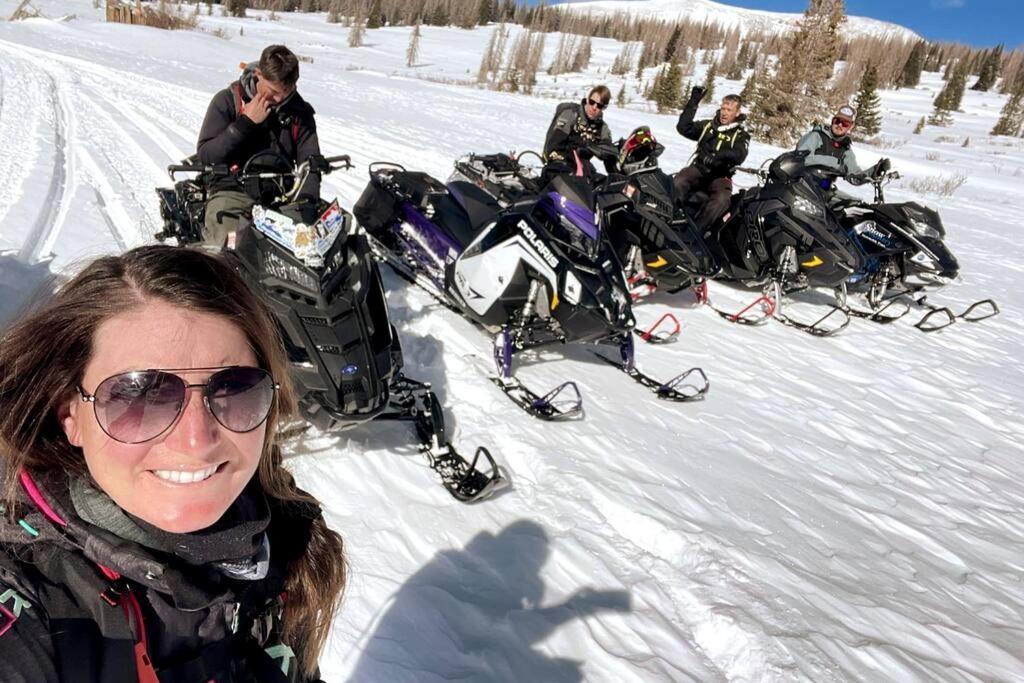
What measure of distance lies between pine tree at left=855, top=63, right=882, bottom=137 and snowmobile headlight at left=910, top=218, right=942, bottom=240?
21.7 metres

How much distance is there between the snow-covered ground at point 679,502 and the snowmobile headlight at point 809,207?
3.70 ft

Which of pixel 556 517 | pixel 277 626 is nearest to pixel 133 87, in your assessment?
pixel 556 517

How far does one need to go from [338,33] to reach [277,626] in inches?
2099

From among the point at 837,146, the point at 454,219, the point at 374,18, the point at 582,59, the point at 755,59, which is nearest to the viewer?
the point at 454,219

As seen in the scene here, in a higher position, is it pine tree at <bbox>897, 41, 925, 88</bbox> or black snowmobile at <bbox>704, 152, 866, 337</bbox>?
pine tree at <bbox>897, 41, 925, 88</bbox>

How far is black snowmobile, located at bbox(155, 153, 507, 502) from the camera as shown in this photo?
2.90 metres

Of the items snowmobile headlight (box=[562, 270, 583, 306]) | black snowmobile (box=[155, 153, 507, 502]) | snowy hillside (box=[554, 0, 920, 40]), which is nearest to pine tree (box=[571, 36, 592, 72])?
snowy hillside (box=[554, 0, 920, 40])

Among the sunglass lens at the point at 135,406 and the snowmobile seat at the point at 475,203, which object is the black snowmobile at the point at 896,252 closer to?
the snowmobile seat at the point at 475,203

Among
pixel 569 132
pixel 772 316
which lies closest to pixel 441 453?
pixel 772 316

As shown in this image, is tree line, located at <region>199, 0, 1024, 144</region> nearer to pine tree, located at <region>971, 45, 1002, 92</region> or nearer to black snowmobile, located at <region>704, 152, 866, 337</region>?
pine tree, located at <region>971, 45, 1002, 92</region>

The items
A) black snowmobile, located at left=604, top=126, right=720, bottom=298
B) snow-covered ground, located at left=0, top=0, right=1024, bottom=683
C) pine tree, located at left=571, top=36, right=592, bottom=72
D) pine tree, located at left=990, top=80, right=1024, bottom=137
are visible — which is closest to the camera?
snow-covered ground, located at left=0, top=0, right=1024, bottom=683

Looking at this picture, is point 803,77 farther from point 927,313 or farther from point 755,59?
point 755,59

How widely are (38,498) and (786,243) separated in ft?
21.8

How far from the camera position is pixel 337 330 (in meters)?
3.03
